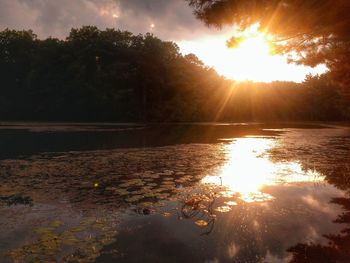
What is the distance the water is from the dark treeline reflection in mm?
46957

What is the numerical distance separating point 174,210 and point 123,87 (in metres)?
57.1

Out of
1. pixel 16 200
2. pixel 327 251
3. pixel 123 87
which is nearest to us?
pixel 327 251

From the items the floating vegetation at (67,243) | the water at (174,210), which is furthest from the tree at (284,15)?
the floating vegetation at (67,243)

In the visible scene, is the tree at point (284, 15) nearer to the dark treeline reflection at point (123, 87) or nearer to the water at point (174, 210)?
the water at point (174, 210)

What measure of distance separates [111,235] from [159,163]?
8.82m

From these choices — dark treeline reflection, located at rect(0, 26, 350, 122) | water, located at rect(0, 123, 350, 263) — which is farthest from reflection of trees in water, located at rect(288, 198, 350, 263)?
dark treeline reflection, located at rect(0, 26, 350, 122)

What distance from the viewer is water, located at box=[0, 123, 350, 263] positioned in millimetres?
5932

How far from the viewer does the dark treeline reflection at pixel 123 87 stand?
62.2 meters

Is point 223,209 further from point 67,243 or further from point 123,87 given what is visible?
point 123,87

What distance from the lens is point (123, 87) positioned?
63.8 metres

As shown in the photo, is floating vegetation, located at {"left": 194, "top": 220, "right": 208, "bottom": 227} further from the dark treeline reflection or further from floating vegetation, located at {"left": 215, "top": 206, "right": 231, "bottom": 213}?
the dark treeline reflection

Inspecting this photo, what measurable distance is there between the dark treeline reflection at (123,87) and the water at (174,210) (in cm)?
4696

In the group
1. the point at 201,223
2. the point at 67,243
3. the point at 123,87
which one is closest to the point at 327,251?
the point at 201,223

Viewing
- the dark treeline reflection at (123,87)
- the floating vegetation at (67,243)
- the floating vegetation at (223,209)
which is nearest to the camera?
the floating vegetation at (67,243)
